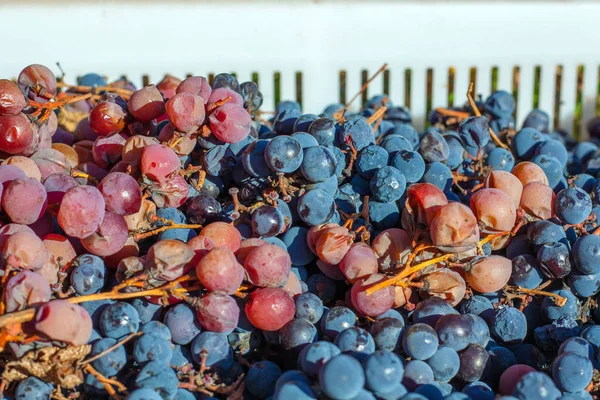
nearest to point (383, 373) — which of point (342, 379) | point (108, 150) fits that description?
point (342, 379)

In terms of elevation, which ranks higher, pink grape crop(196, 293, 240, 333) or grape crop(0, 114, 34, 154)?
grape crop(0, 114, 34, 154)

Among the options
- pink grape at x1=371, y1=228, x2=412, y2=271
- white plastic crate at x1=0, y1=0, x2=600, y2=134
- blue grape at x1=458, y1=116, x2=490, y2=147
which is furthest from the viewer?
white plastic crate at x1=0, y1=0, x2=600, y2=134

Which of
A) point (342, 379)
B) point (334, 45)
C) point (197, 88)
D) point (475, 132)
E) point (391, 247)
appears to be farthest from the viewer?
point (334, 45)

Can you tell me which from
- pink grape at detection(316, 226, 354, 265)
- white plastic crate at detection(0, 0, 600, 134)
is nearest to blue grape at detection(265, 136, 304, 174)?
pink grape at detection(316, 226, 354, 265)

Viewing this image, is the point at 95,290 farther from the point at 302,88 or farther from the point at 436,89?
the point at 436,89

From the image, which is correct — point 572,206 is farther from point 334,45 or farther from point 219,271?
point 334,45

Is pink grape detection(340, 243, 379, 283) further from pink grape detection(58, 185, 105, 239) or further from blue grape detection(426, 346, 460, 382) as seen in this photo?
pink grape detection(58, 185, 105, 239)

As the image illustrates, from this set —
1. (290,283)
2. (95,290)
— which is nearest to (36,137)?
(95,290)
